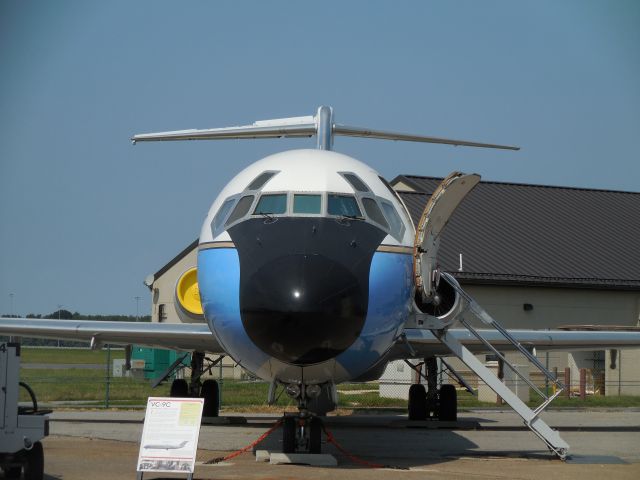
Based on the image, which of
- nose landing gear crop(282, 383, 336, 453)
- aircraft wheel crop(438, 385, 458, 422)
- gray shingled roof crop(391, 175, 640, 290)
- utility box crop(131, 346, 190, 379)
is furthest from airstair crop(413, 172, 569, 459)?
utility box crop(131, 346, 190, 379)

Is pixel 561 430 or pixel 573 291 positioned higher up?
pixel 573 291

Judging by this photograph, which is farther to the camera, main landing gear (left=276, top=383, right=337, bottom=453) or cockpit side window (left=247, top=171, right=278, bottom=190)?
cockpit side window (left=247, top=171, right=278, bottom=190)

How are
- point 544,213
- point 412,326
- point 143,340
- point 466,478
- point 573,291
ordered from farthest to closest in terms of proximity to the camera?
point 544,213, point 573,291, point 143,340, point 412,326, point 466,478

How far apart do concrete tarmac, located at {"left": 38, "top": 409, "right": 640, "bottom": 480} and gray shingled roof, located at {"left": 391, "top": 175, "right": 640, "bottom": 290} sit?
705 inches

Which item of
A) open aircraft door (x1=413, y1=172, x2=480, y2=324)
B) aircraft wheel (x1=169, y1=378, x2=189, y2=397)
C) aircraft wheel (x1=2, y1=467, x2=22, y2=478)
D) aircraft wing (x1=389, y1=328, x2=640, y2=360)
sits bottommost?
aircraft wheel (x1=2, y1=467, x2=22, y2=478)

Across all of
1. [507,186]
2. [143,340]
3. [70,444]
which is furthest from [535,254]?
[70,444]

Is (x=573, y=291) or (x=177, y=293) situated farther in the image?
(x=573, y=291)

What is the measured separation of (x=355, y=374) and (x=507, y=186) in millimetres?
36238

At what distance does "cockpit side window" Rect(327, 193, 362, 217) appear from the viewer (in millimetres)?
11688

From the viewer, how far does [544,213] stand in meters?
44.9

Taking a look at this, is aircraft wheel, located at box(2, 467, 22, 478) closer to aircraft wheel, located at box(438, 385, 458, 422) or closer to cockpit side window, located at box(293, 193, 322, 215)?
cockpit side window, located at box(293, 193, 322, 215)

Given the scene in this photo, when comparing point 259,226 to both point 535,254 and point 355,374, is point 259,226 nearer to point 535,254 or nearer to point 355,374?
point 355,374

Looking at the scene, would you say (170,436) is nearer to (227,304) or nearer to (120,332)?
(227,304)

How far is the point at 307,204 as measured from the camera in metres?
11.7
